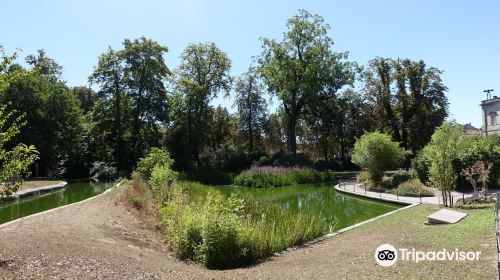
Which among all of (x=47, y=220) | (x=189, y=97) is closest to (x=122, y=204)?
(x=47, y=220)

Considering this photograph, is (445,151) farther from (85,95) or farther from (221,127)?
(85,95)

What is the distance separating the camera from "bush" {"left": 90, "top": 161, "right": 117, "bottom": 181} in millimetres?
36938

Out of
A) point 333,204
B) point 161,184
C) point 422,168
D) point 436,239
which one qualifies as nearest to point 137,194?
point 161,184

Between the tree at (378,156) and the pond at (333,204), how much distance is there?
110 inches

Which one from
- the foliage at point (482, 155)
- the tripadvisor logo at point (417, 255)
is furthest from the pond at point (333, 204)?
the tripadvisor logo at point (417, 255)

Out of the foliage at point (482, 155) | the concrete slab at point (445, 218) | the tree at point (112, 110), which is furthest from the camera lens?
the tree at point (112, 110)

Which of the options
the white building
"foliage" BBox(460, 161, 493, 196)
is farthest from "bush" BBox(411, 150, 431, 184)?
the white building

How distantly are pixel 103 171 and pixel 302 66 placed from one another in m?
21.4

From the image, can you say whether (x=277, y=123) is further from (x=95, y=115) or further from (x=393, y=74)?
(x=95, y=115)

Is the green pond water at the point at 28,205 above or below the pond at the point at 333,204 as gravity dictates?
above

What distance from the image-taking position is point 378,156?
2556 cm

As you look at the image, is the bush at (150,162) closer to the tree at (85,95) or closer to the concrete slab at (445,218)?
the concrete slab at (445,218)

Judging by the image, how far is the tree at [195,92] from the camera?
40.6m

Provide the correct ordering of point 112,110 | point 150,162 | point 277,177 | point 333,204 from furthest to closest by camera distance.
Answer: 1. point 112,110
2. point 277,177
3. point 150,162
4. point 333,204
